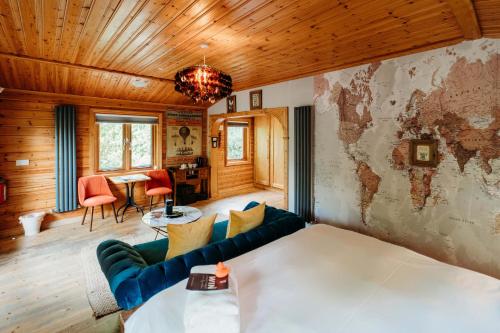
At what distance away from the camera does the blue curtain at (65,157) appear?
4.45m

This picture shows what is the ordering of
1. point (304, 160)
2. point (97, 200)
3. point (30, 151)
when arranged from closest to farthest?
point (304, 160) → point (30, 151) → point (97, 200)

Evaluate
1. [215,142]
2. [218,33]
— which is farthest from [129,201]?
[218,33]

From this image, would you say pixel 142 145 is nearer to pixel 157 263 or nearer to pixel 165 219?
pixel 165 219

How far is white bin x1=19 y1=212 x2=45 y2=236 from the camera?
13.5 feet

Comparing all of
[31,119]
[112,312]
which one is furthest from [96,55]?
[112,312]

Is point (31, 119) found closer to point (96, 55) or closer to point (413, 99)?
point (96, 55)

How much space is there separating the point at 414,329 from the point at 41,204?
541 centimetres

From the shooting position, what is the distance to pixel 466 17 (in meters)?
2.07

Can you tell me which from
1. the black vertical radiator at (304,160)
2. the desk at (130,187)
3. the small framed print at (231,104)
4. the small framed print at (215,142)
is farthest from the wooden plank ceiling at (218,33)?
the small framed print at (215,142)

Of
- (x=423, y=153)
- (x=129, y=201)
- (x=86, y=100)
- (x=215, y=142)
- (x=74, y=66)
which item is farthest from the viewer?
(x=215, y=142)

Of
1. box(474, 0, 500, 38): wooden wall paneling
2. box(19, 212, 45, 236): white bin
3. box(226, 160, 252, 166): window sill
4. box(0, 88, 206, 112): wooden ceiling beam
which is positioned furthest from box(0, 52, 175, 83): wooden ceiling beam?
box(474, 0, 500, 38): wooden wall paneling

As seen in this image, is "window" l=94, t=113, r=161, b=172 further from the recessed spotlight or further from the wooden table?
the wooden table

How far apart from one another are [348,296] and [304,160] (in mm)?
2767

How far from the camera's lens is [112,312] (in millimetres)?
2373
